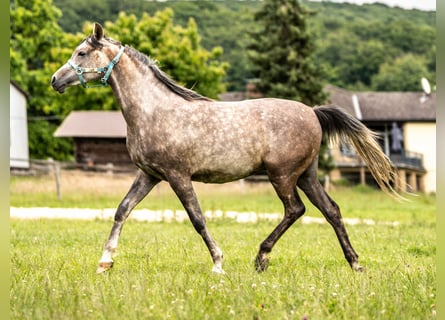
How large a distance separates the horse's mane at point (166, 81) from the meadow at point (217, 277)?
5.89 ft

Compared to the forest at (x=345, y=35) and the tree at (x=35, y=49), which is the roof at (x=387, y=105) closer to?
the forest at (x=345, y=35)

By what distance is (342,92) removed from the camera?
5650 centimetres

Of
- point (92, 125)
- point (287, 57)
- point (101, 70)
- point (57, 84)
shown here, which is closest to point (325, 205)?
point (101, 70)

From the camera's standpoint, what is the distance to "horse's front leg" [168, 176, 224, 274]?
6484 millimetres

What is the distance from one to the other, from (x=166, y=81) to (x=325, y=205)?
7.15 ft

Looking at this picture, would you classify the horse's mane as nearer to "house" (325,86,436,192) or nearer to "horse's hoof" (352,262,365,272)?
"horse's hoof" (352,262,365,272)

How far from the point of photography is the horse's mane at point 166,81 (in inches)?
272

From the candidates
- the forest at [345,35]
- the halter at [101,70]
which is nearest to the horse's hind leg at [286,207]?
the halter at [101,70]

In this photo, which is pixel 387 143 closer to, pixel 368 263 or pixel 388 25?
pixel 368 263

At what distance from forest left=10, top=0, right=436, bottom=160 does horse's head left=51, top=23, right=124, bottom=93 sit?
13259mm

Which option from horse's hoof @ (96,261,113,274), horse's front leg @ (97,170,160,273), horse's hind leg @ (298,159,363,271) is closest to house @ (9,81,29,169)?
horse's front leg @ (97,170,160,273)

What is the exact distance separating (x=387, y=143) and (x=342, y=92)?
7.81 meters

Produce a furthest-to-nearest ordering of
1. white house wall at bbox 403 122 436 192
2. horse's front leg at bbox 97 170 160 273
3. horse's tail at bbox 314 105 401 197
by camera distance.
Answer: white house wall at bbox 403 122 436 192
horse's tail at bbox 314 105 401 197
horse's front leg at bbox 97 170 160 273

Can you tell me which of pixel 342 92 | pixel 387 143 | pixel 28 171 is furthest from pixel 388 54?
pixel 28 171
